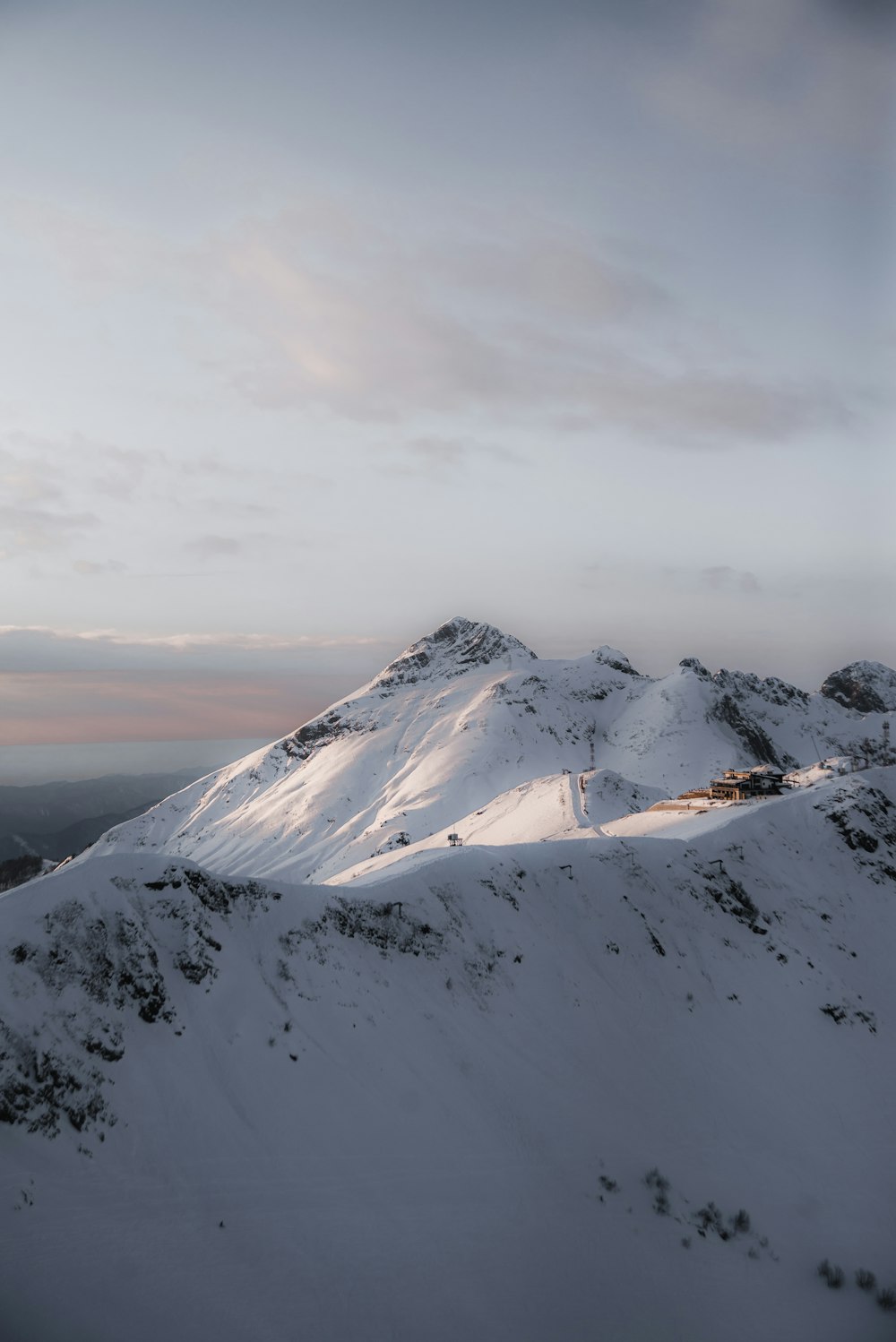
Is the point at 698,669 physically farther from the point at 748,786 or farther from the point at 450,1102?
the point at 450,1102

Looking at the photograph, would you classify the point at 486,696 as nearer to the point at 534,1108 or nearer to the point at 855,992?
the point at 855,992

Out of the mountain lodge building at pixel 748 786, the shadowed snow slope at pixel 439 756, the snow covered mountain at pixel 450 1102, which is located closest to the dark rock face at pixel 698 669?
the shadowed snow slope at pixel 439 756

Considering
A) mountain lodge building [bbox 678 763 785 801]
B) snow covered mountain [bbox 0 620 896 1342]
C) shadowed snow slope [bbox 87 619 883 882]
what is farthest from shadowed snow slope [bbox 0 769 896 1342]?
shadowed snow slope [bbox 87 619 883 882]

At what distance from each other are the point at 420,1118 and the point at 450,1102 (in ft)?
4.12

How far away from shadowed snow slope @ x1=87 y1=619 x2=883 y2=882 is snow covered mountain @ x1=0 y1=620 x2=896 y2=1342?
68383mm

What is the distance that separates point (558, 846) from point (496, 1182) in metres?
19.4

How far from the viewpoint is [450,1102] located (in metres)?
20.4

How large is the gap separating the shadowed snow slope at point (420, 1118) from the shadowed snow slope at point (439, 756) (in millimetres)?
70584

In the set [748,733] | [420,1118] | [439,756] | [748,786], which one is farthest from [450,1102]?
[748,733]

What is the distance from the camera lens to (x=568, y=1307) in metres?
15.1

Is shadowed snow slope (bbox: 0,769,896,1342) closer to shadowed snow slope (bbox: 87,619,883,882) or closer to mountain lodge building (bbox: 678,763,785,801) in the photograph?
mountain lodge building (bbox: 678,763,785,801)

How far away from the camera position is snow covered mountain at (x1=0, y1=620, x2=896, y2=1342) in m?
14.0

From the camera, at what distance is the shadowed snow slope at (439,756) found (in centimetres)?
12325

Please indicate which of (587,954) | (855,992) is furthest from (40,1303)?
(855,992)
